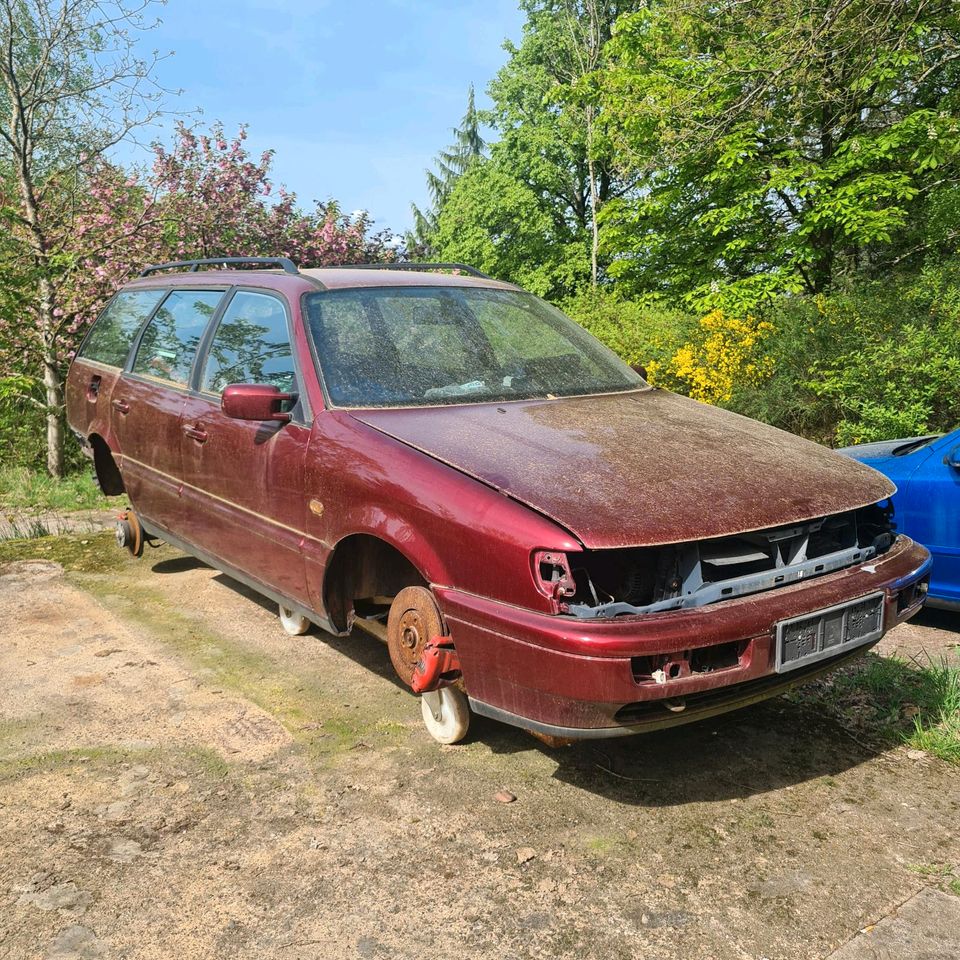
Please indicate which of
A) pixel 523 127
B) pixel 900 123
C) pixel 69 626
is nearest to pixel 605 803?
pixel 69 626

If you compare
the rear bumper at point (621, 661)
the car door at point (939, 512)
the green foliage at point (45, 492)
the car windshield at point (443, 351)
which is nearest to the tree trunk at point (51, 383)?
the green foliage at point (45, 492)

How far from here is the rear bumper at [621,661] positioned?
270cm

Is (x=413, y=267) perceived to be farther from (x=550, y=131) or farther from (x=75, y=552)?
(x=550, y=131)

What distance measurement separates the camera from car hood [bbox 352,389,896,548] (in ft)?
9.39

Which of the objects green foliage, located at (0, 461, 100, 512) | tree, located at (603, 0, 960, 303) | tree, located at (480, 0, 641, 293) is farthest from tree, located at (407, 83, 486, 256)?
green foliage, located at (0, 461, 100, 512)

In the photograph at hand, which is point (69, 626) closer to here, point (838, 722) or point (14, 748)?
point (14, 748)

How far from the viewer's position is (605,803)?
10.3 ft

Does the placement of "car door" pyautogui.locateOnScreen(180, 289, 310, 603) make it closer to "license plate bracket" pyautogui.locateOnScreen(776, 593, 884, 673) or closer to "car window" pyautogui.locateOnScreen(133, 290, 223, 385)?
"car window" pyautogui.locateOnScreen(133, 290, 223, 385)

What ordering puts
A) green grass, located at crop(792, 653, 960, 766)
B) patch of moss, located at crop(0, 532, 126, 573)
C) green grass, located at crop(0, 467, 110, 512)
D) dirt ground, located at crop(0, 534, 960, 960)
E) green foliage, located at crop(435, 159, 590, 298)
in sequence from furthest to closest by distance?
green foliage, located at crop(435, 159, 590, 298), green grass, located at crop(0, 467, 110, 512), patch of moss, located at crop(0, 532, 126, 573), green grass, located at crop(792, 653, 960, 766), dirt ground, located at crop(0, 534, 960, 960)

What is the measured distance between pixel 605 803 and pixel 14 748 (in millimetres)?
2253

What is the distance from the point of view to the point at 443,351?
13.5 feet

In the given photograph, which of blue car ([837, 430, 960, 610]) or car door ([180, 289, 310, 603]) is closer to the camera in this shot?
car door ([180, 289, 310, 603])

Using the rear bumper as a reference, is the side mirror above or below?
above

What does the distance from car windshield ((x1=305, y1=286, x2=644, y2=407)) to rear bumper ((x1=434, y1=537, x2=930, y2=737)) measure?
3.75 feet
